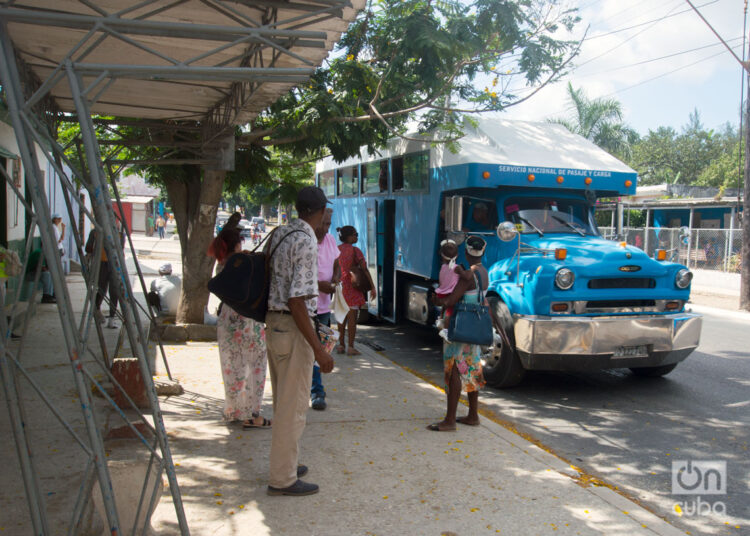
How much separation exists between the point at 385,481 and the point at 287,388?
3.36ft

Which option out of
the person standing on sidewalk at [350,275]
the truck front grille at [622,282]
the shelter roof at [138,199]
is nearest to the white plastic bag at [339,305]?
the person standing on sidewalk at [350,275]

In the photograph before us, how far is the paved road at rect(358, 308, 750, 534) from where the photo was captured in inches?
183

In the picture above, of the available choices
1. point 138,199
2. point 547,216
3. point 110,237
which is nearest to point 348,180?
point 547,216

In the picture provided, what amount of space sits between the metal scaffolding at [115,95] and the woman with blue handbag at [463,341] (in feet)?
7.30

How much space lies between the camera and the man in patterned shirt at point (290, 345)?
12.7 feet

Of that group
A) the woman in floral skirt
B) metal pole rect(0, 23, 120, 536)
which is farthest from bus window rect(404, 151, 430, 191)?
metal pole rect(0, 23, 120, 536)

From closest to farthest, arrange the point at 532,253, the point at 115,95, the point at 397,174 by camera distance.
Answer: the point at 115,95
the point at 532,253
the point at 397,174

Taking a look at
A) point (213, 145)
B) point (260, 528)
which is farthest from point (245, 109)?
point (260, 528)

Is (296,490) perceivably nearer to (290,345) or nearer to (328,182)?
(290,345)

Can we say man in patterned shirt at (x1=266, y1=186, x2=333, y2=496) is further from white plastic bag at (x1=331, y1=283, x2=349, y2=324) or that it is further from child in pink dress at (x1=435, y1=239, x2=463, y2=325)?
white plastic bag at (x1=331, y1=283, x2=349, y2=324)

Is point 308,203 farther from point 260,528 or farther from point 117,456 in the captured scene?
point 117,456

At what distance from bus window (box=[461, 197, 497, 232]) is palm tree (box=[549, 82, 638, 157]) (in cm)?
2443

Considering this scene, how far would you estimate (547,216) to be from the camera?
8109 mm

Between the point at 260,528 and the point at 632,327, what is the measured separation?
4.59 metres
